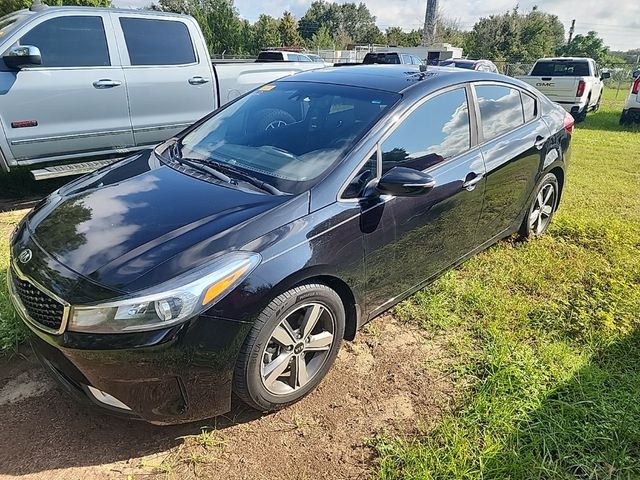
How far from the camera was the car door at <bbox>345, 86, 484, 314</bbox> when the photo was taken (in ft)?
8.89

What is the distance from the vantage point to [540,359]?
293 centimetres

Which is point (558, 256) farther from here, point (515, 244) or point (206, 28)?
point (206, 28)

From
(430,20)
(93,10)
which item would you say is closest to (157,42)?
(93,10)

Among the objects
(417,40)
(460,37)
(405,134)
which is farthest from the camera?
(417,40)

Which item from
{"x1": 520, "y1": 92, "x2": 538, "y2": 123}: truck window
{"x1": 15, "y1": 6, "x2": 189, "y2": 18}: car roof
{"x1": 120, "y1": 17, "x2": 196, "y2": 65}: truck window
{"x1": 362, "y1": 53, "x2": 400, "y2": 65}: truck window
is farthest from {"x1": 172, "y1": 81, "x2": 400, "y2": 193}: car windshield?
{"x1": 362, "y1": 53, "x2": 400, "y2": 65}: truck window

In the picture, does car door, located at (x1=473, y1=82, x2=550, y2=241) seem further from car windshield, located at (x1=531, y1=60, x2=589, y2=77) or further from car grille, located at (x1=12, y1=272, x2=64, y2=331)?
car windshield, located at (x1=531, y1=60, x2=589, y2=77)

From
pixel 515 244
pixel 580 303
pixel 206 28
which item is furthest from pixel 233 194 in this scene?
pixel 206 28

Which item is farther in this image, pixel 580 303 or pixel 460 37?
pixel 460 37

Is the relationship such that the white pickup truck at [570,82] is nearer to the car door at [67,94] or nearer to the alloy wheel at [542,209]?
the alloy wheel at [542,209]

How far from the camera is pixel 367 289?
2.73 metres

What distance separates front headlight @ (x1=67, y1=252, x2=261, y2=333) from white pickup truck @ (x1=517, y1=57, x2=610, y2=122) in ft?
42.1

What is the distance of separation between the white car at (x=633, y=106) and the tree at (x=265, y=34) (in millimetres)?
34956

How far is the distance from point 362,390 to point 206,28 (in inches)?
1546

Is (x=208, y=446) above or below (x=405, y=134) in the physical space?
below
